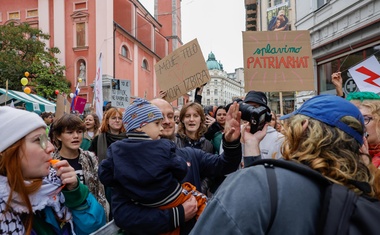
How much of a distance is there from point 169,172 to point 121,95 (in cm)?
762

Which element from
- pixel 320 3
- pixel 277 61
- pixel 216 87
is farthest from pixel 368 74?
pixel 216 87

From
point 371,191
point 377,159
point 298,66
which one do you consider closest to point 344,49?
point 298,66

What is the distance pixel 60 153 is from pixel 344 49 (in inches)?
351

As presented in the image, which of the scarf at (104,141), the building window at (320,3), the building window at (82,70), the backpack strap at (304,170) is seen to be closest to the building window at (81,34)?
the building window at (82,70)

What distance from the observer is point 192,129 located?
3.85m

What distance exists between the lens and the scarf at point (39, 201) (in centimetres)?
164

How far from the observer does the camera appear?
2.04m

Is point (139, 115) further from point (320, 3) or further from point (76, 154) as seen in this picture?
point (320, 3)

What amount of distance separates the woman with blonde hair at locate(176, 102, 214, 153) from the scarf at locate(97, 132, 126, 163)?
107 cm

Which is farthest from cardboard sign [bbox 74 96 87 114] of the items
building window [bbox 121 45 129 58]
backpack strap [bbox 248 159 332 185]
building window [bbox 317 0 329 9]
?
building window [bbox 121 45 129 58]

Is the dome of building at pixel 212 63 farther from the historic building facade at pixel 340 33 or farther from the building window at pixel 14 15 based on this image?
the historic building facade at pixel 340 33

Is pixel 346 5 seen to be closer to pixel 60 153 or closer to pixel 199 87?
pixel 199 87

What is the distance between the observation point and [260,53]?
5.02 meters

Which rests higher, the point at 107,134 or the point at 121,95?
the point at 121,95
